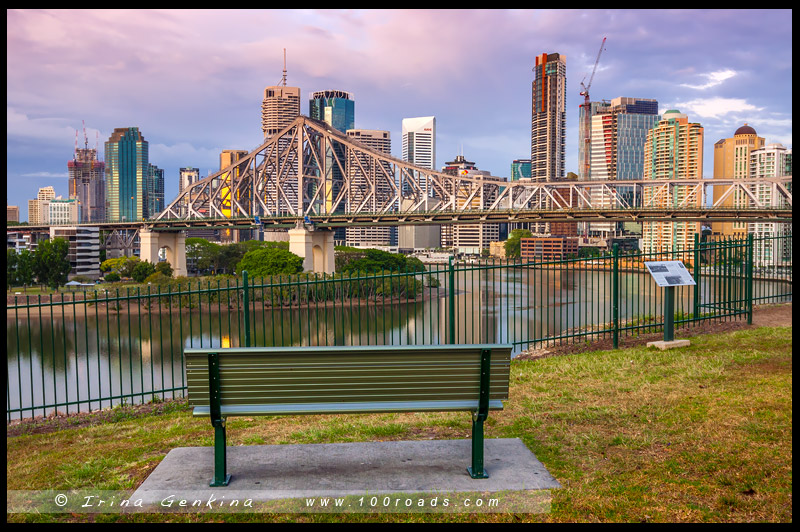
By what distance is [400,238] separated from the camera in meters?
135

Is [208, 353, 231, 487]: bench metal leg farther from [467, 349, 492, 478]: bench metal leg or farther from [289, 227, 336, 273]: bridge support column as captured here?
[289, 227, 336, 273]: bridge support column

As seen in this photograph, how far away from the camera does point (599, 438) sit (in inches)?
174

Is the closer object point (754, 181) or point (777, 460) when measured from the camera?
point (777, 460)

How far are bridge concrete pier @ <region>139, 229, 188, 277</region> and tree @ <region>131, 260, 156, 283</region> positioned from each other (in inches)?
179

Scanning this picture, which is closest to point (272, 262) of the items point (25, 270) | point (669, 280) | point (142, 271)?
point (142, 271)

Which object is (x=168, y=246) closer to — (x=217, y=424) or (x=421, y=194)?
(x=421, y=194)

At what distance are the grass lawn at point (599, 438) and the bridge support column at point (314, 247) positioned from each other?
51657 millimetres

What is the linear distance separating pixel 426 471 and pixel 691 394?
9.64ft

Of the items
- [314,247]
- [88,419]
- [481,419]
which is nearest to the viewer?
[481,419]

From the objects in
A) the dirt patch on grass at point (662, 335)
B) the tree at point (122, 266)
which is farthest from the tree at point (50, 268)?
the dirt patch on grass at point (662, 335)

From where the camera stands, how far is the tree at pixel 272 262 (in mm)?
52625

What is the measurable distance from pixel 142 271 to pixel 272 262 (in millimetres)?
17039
